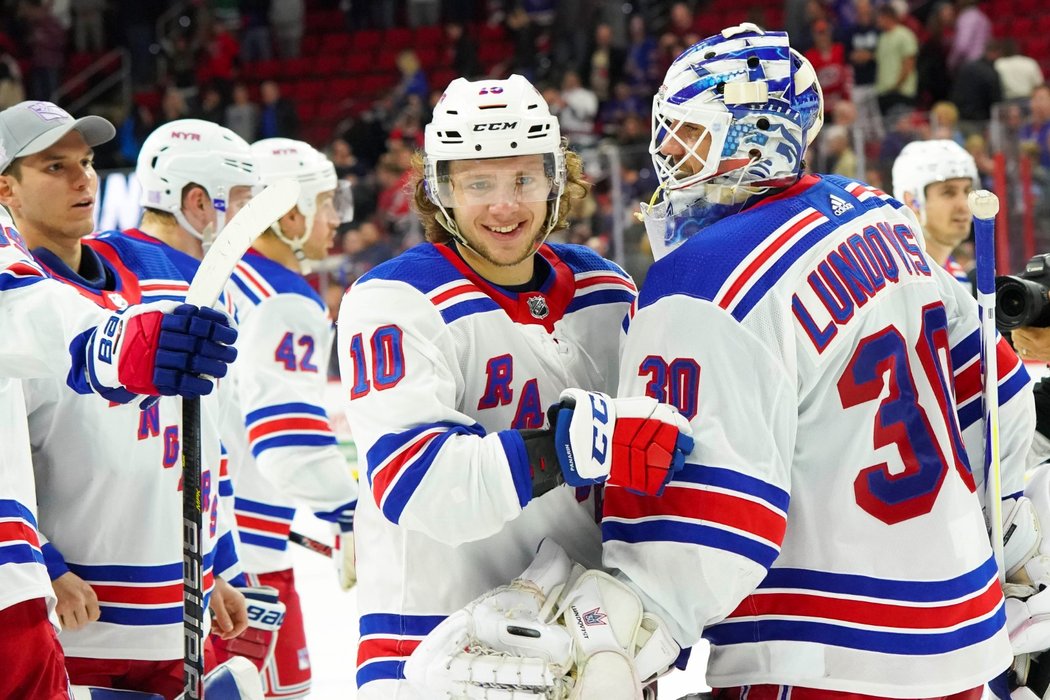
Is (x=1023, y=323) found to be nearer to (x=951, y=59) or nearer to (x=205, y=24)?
(x=951, y=59)

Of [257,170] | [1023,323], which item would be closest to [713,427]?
[1023,323]

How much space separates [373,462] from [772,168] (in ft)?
2.35

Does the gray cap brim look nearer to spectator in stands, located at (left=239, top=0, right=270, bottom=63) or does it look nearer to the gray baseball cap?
the gray baseball cap

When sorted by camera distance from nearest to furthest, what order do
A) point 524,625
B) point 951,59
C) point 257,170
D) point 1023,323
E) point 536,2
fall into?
point 524,625
point 1023,323
point 257,170
point 951,59
point 536,2

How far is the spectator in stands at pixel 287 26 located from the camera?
12242 mm

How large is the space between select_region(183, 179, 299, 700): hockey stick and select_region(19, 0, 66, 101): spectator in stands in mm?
10094

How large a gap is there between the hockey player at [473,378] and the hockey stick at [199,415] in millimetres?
170

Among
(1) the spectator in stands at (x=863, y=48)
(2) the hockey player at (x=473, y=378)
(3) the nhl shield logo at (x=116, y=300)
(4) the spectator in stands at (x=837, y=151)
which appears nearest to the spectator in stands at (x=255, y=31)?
(1) the spectator in stands at (x=863, y=48)

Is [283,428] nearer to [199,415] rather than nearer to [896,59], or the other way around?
[199,415]

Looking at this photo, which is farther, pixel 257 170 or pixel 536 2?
pixel 536 2

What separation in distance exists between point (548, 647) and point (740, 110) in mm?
810

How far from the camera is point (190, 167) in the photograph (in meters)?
3.52

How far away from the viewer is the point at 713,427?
1898 mm

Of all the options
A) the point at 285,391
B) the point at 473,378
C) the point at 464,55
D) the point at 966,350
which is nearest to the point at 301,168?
the point at 285,391
